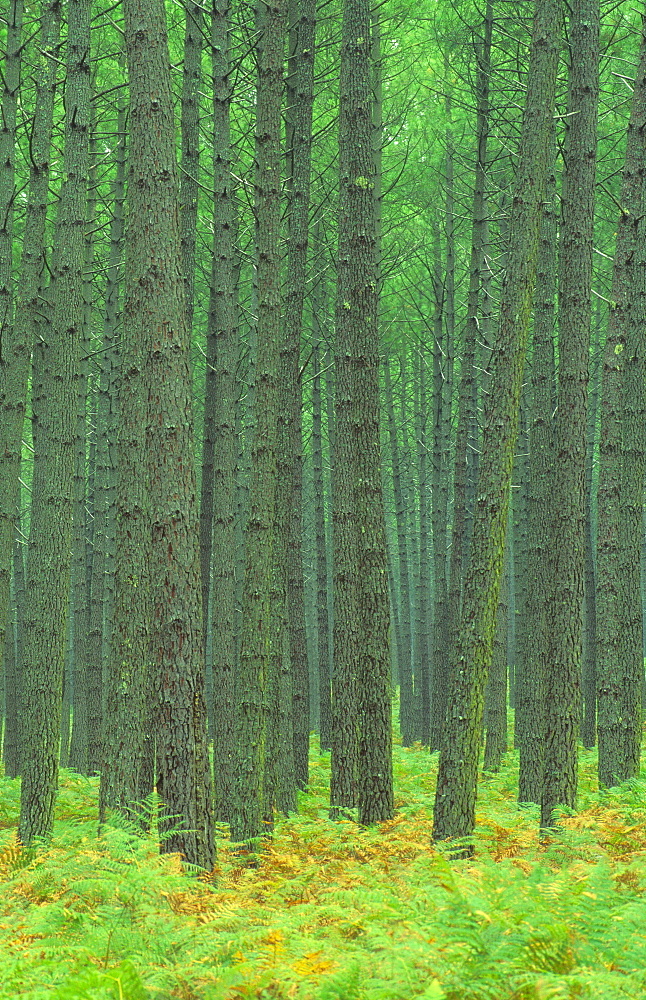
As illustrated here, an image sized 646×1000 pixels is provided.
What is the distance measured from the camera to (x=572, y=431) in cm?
761

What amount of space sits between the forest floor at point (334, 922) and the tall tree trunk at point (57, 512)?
2.27ft

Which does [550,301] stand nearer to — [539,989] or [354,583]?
[354,583]

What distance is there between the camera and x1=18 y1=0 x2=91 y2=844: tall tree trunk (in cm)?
773

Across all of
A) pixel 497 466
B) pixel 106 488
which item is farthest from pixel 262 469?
pixel 106 488

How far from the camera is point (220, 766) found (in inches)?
352

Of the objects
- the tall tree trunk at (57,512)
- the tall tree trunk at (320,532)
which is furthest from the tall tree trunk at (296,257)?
the tall tree trunk at (320,532)

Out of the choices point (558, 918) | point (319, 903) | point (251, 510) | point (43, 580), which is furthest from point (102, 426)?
point (558, 918)

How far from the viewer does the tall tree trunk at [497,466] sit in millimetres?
6445

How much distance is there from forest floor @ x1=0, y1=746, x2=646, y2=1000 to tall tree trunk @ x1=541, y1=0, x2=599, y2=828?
2.00 ft

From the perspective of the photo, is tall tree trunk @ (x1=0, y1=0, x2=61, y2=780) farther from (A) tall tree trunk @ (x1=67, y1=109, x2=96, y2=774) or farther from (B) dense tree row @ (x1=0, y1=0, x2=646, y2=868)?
(A) tall tree trunk @ (x1=67, y1=109, x2=96, y2=774)

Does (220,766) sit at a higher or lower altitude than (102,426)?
lower

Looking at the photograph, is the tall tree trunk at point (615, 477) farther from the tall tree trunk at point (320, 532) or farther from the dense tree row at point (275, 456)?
the tall tree trunk at point (320, 532)

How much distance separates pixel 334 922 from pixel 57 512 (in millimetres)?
4257

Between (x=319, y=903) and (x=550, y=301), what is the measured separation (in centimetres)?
671
